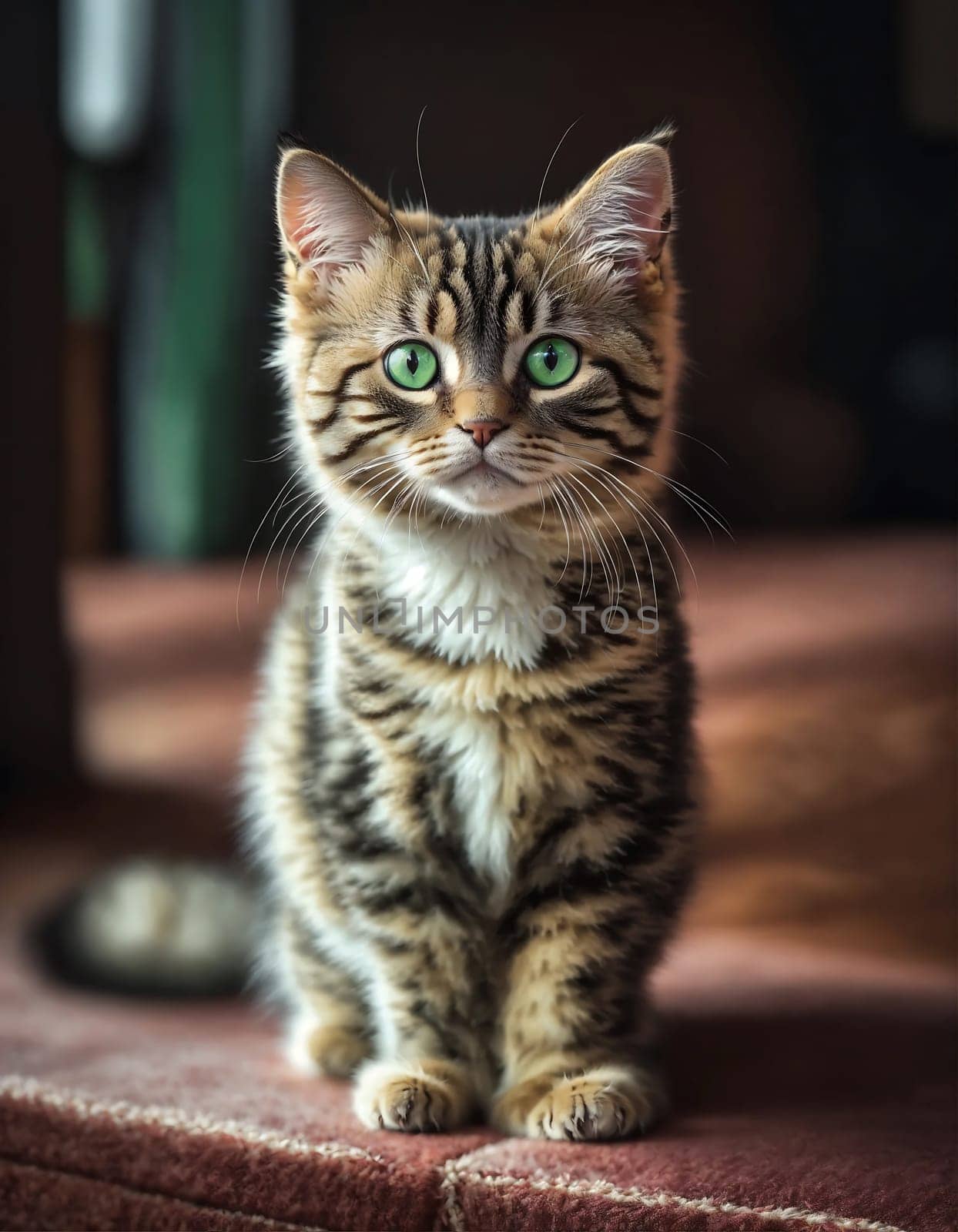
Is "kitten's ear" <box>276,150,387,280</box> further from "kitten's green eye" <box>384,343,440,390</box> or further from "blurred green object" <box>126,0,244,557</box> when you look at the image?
"blurred green object" <box>126,0,244,557</box>

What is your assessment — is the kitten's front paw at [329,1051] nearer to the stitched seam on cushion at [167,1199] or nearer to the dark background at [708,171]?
the stitched seam on cushion at [167,1199]

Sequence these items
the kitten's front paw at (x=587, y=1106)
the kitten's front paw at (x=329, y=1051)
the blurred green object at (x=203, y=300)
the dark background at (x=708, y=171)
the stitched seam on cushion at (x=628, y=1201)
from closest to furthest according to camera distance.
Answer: the stitched seam on cushion at (x=628, y=1201)
the kitten's front paw at (x=587, y=1106)
the kitten's front paw at (x=329, y=1051)
the dark background at (x=708, y=171)
the blurred green object at (x=203, y=300)

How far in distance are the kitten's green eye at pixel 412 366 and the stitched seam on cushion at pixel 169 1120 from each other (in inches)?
21.1

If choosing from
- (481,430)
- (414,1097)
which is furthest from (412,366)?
(414,1097)

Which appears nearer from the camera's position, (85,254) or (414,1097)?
(414,1097)

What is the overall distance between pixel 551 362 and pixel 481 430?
0.09 metres

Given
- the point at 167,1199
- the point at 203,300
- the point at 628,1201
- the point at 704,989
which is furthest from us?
the point at 203,300

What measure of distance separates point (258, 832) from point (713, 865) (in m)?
0.52

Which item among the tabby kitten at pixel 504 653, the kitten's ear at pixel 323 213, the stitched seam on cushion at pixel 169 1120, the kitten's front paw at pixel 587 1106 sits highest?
the kitten's ear at pixel 323 213

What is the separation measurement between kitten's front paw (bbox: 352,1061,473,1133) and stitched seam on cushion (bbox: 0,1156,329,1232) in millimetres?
87

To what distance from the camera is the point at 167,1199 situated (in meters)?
0.93

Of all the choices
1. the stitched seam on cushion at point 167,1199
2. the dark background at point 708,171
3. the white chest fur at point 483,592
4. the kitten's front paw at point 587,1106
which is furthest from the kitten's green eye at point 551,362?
the stitched seam on cushion at point 167,1199

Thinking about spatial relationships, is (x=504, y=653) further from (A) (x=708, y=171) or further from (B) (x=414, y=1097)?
(A) (x=708, y=171)

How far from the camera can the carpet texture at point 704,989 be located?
86cm
